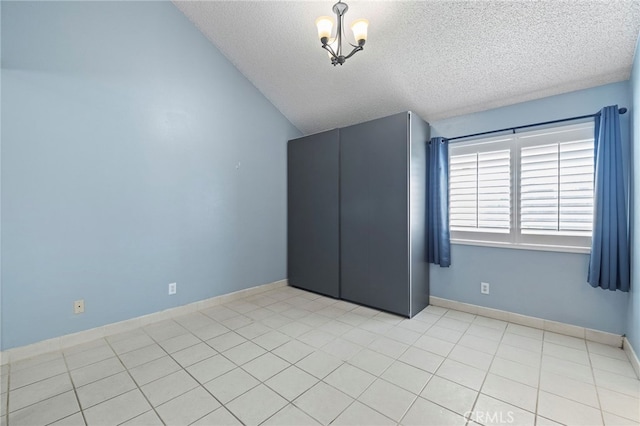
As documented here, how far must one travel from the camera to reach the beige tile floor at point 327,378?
Result: 1.58 meters

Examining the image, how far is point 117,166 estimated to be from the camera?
262 cm

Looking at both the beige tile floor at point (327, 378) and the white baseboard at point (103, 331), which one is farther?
the white baseboard at point (103, 331)

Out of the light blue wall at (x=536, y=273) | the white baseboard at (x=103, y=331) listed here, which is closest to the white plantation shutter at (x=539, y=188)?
the light blue wall at (x=536, y=273)

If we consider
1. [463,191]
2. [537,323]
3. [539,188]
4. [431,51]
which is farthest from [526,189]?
[431,51]

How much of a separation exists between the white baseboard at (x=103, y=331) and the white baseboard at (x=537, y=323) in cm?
266

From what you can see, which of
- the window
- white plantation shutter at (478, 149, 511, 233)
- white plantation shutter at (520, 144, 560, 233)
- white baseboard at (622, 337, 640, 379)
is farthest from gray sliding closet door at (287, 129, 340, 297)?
white baseboard at (622, 337, 640, 379)

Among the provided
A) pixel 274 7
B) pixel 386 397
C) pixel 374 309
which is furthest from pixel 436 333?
pixel 274 7

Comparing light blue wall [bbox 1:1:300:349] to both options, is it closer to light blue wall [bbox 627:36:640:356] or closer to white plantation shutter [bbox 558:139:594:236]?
white plantation shutter [bbox 558:139:594:236]

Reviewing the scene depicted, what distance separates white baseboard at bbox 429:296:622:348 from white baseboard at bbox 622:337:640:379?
71 mm

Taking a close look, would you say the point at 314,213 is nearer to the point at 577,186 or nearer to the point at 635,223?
the point at 577,186

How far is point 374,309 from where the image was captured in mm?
3262

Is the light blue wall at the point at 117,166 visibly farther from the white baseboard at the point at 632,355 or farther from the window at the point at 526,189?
the white baseboard at the point at 632,355

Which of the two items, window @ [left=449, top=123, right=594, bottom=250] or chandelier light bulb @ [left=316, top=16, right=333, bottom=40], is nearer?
chandelier light bulb @ [left=316, top=16, right=333, bottom=40]

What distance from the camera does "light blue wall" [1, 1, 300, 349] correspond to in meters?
2.17
